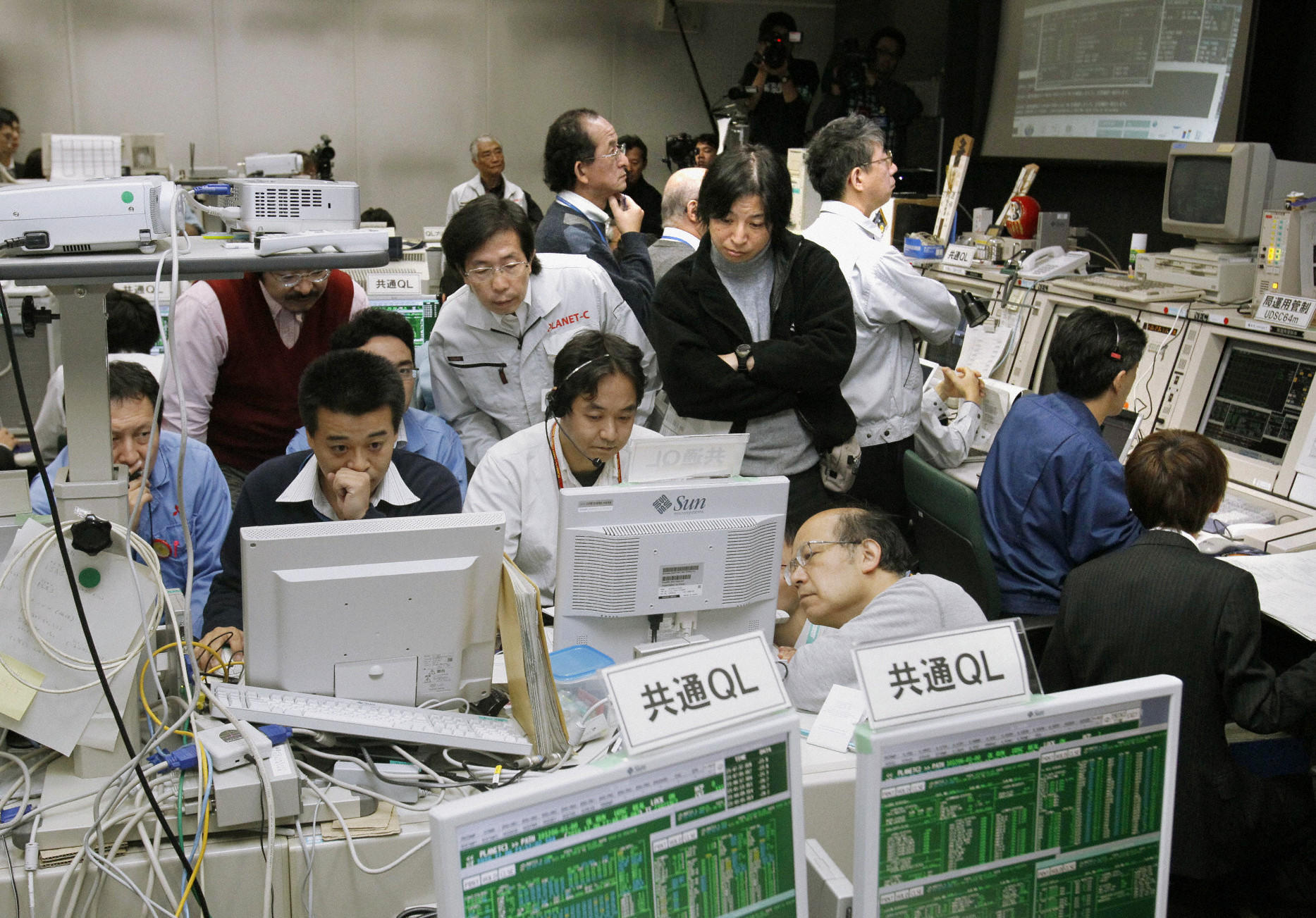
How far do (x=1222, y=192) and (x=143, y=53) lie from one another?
7.05 meters

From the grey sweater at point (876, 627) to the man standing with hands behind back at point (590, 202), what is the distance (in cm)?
145

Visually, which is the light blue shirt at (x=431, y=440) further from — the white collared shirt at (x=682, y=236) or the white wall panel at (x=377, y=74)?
the white wall panel at (x=377, y=74)

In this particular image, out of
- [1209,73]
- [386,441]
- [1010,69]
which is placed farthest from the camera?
[1010,69]

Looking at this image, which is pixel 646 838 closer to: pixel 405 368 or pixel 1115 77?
pixel 405 368

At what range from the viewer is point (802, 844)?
1205 mm

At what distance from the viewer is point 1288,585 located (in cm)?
263

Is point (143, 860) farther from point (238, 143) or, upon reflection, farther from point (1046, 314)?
point (238, 143)

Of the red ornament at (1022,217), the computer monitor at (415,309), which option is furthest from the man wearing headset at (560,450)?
the red ornament at (1022,217)

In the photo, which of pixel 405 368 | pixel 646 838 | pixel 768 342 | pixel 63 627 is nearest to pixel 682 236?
pixel 768 342

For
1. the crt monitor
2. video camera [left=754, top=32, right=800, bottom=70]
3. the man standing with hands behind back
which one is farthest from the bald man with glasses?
video camera [left=754, top=32, right=800, bottom=70]

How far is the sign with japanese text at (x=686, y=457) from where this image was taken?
1.89 meters

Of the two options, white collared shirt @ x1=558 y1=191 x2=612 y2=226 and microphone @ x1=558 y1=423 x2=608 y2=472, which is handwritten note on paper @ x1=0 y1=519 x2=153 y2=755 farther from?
white collared shirt @ x1=558 y1=191 x2=612 y2=226

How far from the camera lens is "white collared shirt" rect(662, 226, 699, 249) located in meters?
3.47

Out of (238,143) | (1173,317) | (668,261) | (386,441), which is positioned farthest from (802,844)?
(238,143)
